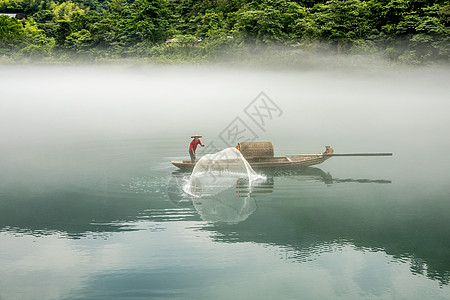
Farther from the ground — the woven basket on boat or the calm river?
the woven basket on boat

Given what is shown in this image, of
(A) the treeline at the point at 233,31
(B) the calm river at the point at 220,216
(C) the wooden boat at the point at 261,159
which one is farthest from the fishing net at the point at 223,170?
(A) the treeline at the point at 233,31

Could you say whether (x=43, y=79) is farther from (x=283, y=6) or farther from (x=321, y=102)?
(x=321, y=102)

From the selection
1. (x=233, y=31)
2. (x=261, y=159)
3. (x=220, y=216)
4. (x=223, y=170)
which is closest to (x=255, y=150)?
(x=261, y=159)

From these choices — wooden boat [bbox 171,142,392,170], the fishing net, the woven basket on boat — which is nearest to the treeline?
wooden boat [bbox 171,142,392,170]

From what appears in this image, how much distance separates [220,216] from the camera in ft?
45.6

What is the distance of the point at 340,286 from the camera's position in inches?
400

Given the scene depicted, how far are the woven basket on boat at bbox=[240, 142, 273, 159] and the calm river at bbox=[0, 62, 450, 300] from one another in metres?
0.84

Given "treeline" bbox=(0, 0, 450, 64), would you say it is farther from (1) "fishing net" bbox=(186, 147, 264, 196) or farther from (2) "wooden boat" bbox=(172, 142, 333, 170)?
(1) "fishing net" bbox=(186, 147, 264, 196)

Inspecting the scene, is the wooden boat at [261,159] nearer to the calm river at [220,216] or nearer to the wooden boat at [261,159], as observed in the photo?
the wooden boat at [261,159]

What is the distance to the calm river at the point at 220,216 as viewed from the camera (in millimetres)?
10281

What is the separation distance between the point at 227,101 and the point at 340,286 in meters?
38.8

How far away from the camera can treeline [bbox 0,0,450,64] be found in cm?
4662

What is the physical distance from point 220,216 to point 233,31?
4339 centimetres

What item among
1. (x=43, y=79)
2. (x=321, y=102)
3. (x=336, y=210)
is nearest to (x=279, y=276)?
(x=336, y=210)
